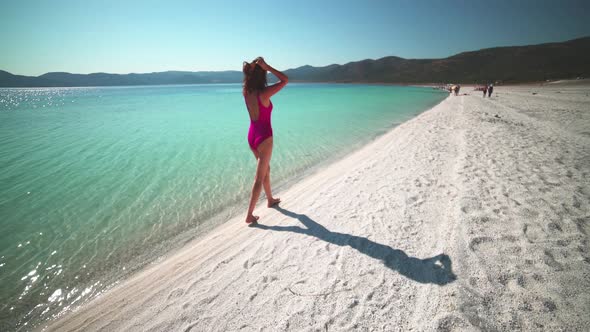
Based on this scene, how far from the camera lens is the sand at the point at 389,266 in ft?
6.44

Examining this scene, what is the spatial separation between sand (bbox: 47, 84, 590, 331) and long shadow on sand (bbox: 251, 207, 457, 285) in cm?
1

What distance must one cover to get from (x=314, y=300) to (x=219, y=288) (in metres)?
1.08

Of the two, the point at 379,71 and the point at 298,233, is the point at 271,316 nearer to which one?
the point at 298,233

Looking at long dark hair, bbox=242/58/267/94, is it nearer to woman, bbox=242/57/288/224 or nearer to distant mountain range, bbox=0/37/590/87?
woman, bbox=242/57/288/224

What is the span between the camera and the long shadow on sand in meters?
2.34

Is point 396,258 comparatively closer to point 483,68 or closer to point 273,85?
point 273,85

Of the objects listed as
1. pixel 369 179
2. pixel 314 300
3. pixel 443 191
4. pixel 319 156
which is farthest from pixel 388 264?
pixel 319 156

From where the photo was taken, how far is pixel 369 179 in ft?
17.1

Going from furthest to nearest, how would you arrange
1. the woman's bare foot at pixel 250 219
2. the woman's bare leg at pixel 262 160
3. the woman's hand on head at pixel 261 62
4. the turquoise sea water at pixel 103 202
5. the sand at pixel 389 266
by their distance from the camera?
the woman's bare foot at pixel 250 219 < the woman's bare leg at pixel 262 160 < the turquoise sea water at pixel 103 202 < the woman's hand on head at pixel 261 62 < the sand at pixel 389 266

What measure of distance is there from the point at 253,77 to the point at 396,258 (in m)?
2.96

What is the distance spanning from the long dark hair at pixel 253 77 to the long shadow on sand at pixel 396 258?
7.14 ft

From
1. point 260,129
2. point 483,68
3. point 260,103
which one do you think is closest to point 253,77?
point 260,103

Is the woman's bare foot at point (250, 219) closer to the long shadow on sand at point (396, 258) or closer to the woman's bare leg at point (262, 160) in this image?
the woman's bare leg at point (262, 160)

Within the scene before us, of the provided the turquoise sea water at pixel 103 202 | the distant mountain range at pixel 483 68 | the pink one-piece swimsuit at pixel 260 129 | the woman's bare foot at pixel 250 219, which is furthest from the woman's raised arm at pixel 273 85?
the distant mountain range at pixel 483 68
